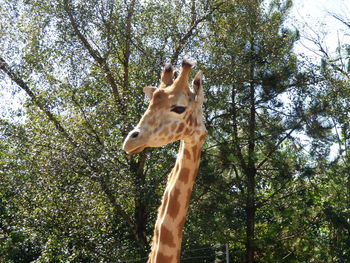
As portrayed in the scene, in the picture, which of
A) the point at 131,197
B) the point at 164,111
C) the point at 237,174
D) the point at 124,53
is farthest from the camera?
the point at 124,53

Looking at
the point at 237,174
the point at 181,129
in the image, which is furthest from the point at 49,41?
the point at 181,129

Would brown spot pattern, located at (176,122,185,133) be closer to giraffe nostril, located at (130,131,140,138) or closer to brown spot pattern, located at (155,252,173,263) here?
giraffe nostril, located at (130,131,140,138)

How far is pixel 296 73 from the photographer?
1234 centimetres

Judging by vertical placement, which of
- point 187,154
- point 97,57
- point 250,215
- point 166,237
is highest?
point 97,57

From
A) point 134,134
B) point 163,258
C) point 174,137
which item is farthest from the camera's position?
Answer: point 174,137

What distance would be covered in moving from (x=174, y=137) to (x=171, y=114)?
0.20 metres

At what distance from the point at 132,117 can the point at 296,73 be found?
3581 mm

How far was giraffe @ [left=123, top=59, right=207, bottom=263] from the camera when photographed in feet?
15.1

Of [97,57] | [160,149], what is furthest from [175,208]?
[97,57]

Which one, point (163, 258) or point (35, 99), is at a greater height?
point (35, 99)

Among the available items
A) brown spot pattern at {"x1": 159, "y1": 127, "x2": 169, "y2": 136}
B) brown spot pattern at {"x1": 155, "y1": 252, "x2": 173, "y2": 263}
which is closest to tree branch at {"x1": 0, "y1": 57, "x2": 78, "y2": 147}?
brown spot pattern at {"x1": 159, "y1": 127, "x2": 169, "y2": 136}

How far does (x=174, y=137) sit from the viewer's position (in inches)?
191

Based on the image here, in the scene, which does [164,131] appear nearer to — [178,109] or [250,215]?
[178,109]

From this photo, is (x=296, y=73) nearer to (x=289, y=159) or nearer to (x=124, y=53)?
(x=289, y=159)
